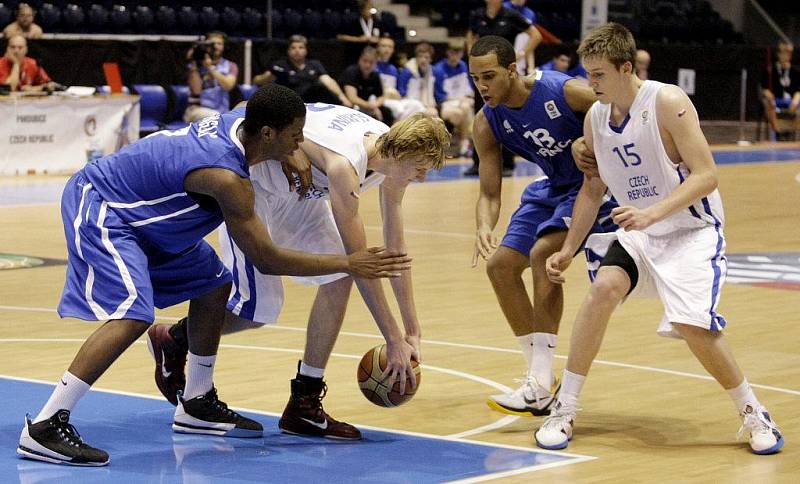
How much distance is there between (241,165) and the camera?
506cm

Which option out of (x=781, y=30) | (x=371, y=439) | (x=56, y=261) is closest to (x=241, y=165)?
(x=371, y=439)

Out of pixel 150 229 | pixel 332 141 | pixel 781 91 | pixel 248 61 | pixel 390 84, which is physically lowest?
pixel 781 91

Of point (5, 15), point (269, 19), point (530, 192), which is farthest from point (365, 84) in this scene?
point (530, 192)

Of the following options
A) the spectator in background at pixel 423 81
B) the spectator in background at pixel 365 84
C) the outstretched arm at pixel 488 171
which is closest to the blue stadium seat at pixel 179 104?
→ the spectator in background at pixel 365 84

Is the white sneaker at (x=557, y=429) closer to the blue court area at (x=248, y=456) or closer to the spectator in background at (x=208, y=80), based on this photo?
the blue court area at (x=248, y=456)

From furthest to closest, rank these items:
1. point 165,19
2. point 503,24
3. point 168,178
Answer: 1. point 165,19
2. point 503,24
3. point 168,178

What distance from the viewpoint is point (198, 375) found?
222 inches

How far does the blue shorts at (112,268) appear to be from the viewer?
16.6 ft

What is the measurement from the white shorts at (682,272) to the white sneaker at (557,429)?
1.58 ft

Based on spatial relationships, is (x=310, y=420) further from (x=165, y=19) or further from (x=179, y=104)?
(x=165, y=19)

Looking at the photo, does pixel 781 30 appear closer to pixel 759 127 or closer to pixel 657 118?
pixel 759 127

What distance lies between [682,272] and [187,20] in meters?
15.7

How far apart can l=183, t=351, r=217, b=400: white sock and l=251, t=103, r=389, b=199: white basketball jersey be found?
0.72 m

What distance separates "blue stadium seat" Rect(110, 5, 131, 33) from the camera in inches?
771
